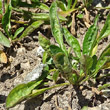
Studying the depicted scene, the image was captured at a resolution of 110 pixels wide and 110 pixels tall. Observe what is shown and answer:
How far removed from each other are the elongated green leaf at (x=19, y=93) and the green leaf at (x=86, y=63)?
0.46m

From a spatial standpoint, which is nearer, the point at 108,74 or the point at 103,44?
the point at 108,74

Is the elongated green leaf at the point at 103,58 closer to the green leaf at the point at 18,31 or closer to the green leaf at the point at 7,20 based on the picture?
the green leaf at the point at 18,31

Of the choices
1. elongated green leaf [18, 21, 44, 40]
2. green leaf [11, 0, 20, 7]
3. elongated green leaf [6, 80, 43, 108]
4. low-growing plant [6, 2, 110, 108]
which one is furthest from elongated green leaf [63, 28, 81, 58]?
green leaf [11, 0, 20, 7]

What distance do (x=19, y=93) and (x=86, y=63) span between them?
2.18ft

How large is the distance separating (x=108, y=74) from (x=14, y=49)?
1042 millimetres

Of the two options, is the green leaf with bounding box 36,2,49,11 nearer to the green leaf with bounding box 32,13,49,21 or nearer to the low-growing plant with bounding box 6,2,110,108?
the green leaf with bounding box 32,13,49,21

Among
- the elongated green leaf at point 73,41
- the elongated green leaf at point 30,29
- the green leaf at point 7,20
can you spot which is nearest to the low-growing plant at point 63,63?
the elongated green leaf at point 73,41

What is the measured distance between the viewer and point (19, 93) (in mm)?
2143

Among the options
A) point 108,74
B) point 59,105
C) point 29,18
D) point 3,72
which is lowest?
point 59,105

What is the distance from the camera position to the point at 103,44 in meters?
2.67

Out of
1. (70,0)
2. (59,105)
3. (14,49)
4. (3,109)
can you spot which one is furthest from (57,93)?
(70,0)

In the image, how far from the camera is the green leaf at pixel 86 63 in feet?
6.43

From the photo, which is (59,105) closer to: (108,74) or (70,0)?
(108,74)

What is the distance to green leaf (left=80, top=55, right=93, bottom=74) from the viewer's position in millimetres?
1960
